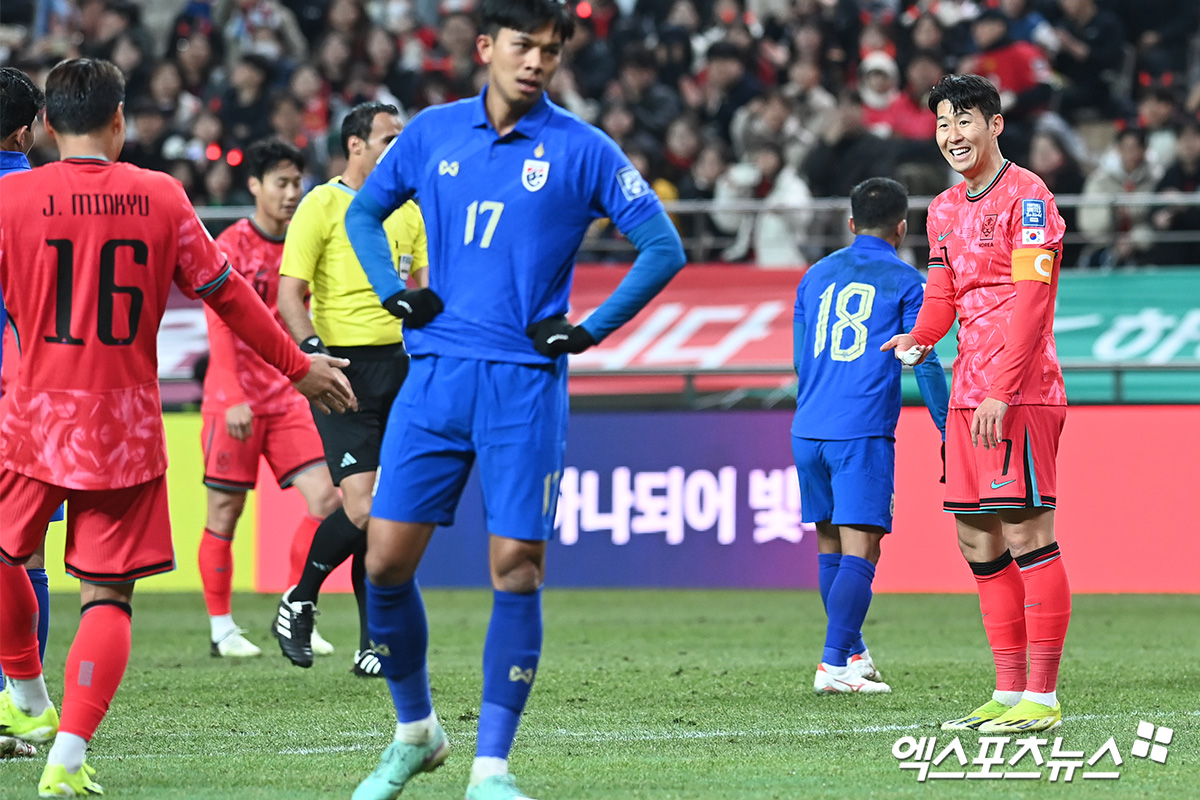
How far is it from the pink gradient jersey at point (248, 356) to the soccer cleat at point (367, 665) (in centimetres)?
165

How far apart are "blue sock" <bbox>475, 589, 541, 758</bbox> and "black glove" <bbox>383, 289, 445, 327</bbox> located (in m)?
0.79

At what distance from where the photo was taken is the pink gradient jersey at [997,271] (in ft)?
18.7

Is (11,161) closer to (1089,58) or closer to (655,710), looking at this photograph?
(655,710)

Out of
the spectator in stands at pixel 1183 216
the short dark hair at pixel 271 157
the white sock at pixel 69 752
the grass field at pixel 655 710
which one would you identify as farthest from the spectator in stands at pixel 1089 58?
the white sock at pixel 69 752

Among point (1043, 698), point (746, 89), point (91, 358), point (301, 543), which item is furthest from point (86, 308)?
point (746, 89)

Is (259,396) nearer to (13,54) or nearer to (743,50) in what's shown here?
(743,50)

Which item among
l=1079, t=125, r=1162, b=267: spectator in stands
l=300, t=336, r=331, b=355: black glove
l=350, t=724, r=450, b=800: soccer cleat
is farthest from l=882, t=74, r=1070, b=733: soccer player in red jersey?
l=1079, t=125, r=1162, b=267: spectator in stands

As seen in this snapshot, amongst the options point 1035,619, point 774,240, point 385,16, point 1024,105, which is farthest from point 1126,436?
point 385,16

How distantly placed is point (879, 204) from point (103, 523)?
151 inches

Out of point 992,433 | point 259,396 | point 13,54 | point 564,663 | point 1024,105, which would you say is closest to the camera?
point 992,433

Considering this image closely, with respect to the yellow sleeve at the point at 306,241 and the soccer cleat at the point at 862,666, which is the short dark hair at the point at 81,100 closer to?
the yellow sleeve at the point at 306,241

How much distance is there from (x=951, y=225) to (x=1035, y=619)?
4.75ft

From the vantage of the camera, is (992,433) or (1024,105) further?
(1024,105)

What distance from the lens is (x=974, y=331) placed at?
5922mm
